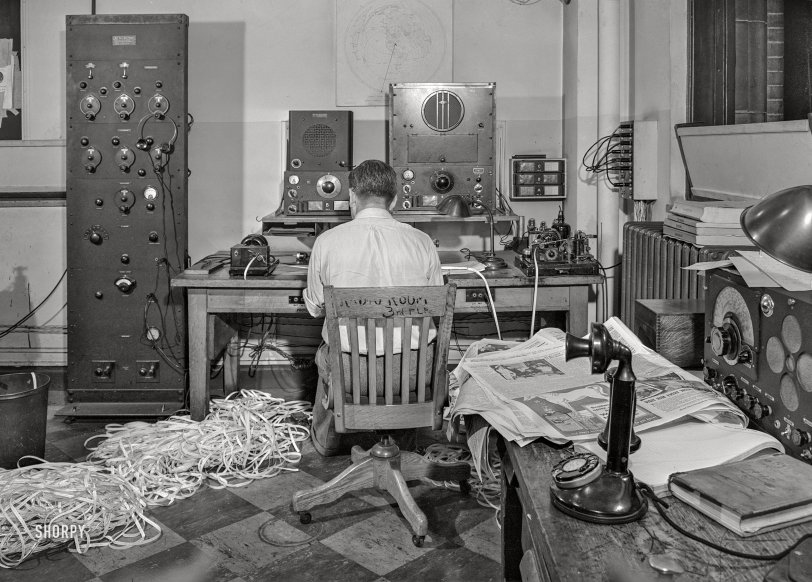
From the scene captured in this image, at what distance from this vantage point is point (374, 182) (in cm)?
302

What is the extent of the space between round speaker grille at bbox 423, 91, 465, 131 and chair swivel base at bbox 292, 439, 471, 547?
5.75 ft

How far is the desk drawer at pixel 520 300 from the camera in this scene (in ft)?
11.9

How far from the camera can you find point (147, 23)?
4039 mm

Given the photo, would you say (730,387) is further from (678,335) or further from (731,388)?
(678,335)

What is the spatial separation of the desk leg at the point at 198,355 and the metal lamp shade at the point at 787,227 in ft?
9.94

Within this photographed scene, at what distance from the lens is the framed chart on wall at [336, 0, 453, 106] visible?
14.4 feet

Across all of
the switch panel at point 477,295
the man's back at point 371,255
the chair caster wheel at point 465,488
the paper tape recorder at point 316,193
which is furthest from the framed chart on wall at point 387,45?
the chair caster wheel at point 465,488

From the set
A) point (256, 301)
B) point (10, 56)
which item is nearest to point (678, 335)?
point (256, 301)

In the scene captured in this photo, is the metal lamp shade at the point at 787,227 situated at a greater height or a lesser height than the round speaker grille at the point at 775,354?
greater

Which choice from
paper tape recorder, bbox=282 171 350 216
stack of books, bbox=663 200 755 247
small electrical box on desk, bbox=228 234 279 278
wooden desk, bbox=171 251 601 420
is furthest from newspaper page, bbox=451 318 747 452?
Answer: paper tape recorder, bbox=282 171 350 216

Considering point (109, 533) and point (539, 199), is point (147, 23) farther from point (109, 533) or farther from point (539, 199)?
point (109, 533)

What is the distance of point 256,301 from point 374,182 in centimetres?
97

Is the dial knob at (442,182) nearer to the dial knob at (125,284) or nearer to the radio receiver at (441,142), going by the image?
the radio receiver at (441,142)

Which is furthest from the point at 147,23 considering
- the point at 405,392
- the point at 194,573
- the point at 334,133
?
the point at 194,573
